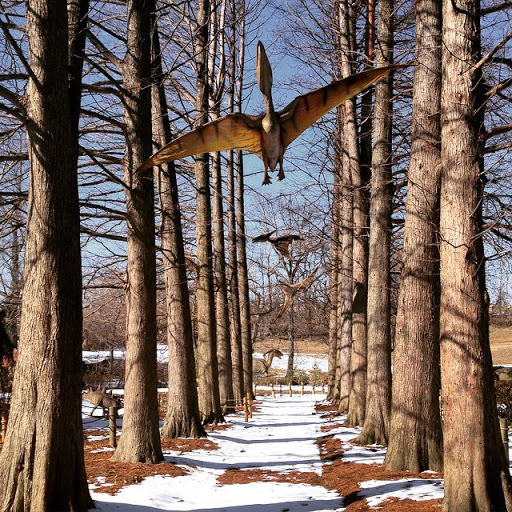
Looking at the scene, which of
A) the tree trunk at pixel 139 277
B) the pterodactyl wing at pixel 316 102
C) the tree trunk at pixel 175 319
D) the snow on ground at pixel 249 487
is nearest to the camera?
the pterodactyl wing at pixel 316 102

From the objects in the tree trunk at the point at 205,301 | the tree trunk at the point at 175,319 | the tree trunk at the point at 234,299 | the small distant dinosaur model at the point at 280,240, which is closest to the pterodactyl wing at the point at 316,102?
→ the small distant dinosaur model at the point at 280,240

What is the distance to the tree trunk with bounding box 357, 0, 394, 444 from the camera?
12.0m

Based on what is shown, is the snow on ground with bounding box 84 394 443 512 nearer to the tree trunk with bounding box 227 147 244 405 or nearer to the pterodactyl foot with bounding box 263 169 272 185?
the pterodactyl foot with bounding box 263 169 272 185

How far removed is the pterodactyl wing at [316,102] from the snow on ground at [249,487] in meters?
4.42

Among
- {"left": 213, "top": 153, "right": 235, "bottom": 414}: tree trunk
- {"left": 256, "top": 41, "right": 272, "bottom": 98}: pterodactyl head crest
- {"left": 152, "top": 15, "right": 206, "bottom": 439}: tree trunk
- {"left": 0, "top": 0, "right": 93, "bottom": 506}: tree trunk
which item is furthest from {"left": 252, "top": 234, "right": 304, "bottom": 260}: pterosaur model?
{"left": 213, "top": 153, "right": 235, "bottom": 414}: tree trunk

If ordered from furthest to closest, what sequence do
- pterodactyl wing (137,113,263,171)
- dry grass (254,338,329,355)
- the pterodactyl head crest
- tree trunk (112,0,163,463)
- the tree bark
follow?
dry grass (254,338,329,355) → the tree bark → tree trunk (112,0,163,463) → pterodactyl wing (137,113,263,171) → the pterodactyl head crest

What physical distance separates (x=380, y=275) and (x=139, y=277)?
4800mm

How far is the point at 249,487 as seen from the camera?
9.09m

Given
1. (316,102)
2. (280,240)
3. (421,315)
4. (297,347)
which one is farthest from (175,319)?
(297,347)

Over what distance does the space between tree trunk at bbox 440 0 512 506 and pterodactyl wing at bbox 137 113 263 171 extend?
7.33 ft

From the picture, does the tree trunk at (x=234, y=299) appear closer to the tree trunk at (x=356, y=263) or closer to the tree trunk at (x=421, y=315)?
the tree trunk at (x=356, y=263)

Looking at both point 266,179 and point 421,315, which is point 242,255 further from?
point 266,179

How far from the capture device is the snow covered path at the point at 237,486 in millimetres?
7645

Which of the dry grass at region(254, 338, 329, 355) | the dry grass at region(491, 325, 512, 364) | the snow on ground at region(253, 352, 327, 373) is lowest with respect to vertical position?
the snow on ground at region(253, 352, 327, 373)
